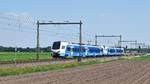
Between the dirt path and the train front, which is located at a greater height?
the train front

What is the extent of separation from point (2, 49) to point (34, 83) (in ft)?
390

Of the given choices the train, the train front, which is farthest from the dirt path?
the train front

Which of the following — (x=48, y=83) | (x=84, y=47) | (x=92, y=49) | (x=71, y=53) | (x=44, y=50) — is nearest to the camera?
(x=48, y=83)

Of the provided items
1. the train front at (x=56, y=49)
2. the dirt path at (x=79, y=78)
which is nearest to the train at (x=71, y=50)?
the train front at (x=56, y=49)

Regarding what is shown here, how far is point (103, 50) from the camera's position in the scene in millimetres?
112875

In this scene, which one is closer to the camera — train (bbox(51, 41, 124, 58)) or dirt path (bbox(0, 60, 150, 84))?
dirt path (bbox(0, 60, 150, 84))

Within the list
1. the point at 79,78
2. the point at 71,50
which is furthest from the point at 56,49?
the point at 79,78

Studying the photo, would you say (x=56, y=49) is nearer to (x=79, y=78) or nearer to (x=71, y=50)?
(x=71, y=50)

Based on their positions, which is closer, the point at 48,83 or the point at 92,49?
the point at 48,83

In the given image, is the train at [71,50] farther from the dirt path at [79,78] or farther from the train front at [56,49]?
the dirt path at [79,78]

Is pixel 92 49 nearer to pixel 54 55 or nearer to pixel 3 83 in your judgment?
pixel 54 55

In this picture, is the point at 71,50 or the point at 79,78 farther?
the point at 71,50

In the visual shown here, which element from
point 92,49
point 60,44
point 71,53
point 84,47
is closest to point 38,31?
point 60,44

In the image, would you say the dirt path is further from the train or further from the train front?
the train front
